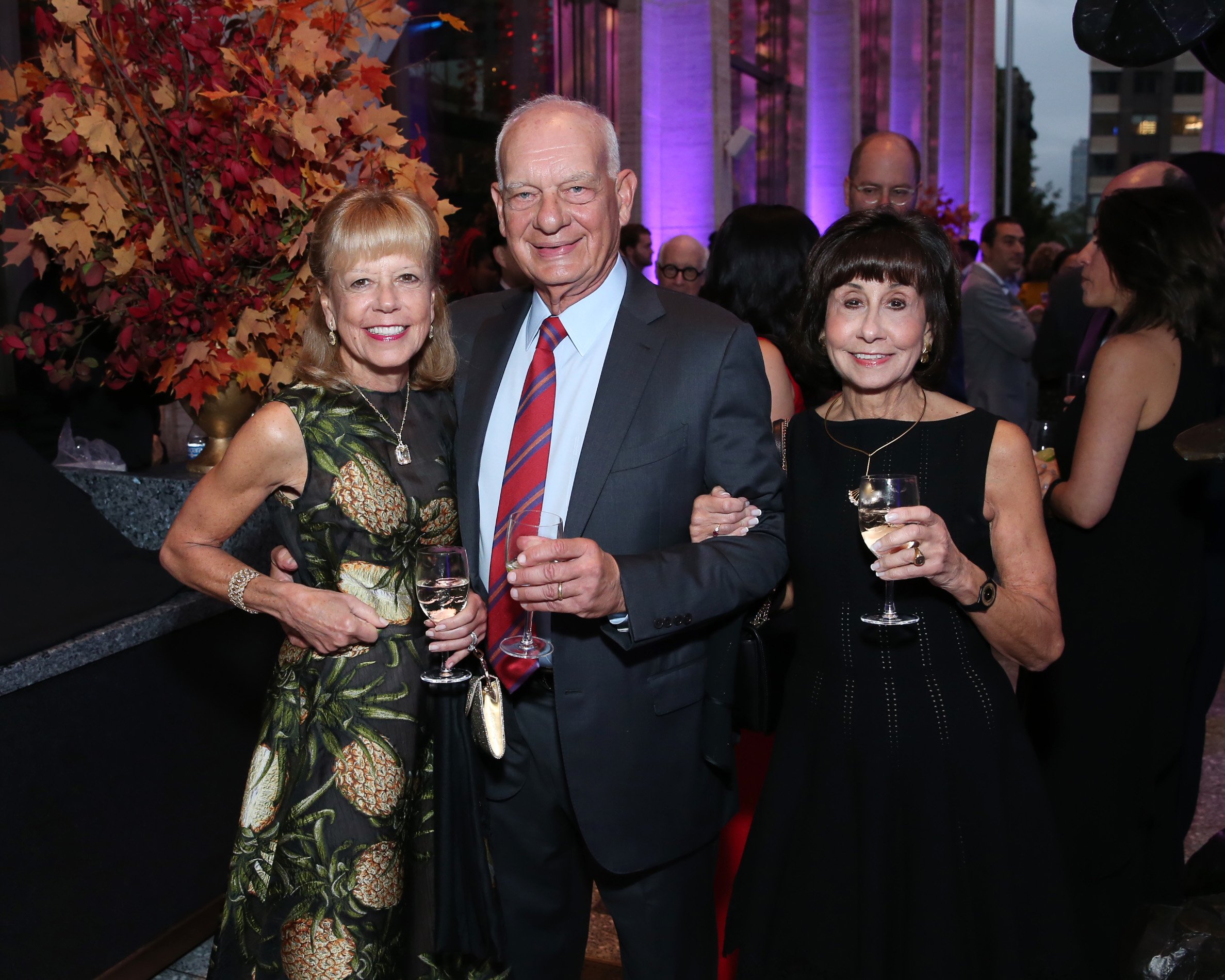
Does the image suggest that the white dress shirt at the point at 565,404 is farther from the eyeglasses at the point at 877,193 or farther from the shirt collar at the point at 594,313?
the eyeglasses at the point at 877,193

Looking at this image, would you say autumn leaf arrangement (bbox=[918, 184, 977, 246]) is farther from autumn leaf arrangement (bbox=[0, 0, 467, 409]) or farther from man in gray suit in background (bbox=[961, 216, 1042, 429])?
autumn leaf arrangement (bbox=[0, 0, 467, 409])

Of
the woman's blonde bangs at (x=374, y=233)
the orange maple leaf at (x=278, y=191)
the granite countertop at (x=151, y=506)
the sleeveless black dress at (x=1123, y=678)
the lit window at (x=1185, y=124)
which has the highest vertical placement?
the lit window at (x=1185, y=124)

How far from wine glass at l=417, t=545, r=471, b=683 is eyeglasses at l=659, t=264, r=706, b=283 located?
4.05 meters

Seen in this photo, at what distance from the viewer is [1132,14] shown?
1.37m

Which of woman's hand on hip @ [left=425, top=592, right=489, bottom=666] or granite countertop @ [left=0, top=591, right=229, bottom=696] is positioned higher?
woman's hand on hip @ [left=425, top=592, right=489, bottom=666]

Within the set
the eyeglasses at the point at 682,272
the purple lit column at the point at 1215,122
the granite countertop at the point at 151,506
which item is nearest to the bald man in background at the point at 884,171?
the eyeglasses at the point at 682,272

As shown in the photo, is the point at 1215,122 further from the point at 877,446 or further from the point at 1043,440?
the point at 877,446

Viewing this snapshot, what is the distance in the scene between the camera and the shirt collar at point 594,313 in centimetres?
191

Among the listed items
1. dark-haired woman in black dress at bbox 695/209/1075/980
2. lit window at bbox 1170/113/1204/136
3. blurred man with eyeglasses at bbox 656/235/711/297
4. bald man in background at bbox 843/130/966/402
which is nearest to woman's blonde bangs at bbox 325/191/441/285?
dark-haired woman in black dress at bbox 695/209/1075/980

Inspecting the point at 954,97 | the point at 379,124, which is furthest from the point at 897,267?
the point at 954,97

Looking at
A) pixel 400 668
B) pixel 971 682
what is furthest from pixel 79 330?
pixel 971 682

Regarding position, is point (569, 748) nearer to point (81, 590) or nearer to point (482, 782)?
point (482, 782)

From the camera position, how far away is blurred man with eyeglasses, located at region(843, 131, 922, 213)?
373cm

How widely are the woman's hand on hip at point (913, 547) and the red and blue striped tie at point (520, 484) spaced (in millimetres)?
588
